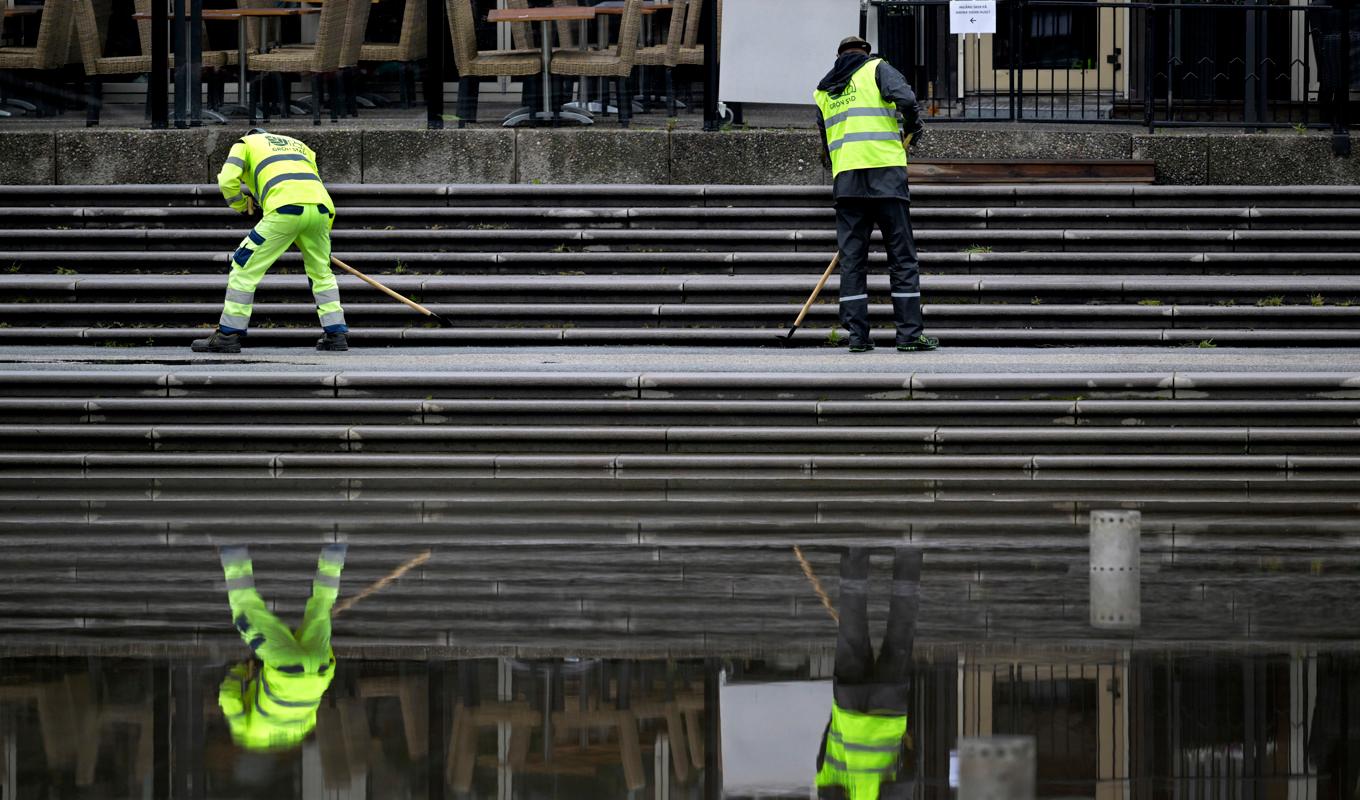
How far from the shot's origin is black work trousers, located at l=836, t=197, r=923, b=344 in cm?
1153

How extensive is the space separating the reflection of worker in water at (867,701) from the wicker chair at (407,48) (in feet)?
31.5

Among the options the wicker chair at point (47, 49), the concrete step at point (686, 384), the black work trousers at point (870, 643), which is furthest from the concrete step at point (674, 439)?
the wicker chair at point (47, 49)

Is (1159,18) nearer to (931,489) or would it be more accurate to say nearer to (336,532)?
(931,489)

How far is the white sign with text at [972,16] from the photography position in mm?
15188

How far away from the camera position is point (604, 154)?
14.5 m

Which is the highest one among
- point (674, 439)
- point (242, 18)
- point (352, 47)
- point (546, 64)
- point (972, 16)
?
point (242, 18)

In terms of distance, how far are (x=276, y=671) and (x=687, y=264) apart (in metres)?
7.62

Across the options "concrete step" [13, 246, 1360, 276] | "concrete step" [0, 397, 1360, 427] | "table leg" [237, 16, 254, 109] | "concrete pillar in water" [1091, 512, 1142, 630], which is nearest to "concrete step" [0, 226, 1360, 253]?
"concrete step" [13, 246, 1360, 276]

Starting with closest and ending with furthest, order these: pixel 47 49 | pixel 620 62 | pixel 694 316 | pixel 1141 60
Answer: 1. pixel 694 316
2. pixel 620 62
3. pixel 47 49
4. pixel 1141 60

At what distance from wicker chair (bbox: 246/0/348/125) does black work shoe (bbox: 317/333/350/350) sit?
4.11 m

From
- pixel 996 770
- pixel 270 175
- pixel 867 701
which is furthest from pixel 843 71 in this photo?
pixel 996 770

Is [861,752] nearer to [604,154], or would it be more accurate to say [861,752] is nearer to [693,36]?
[604,154]

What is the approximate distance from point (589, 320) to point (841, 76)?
243 centimetres

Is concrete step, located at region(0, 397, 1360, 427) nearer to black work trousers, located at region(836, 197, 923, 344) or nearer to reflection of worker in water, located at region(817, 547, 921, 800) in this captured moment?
black work trousers, located at region(836, 197, 923, 344)
